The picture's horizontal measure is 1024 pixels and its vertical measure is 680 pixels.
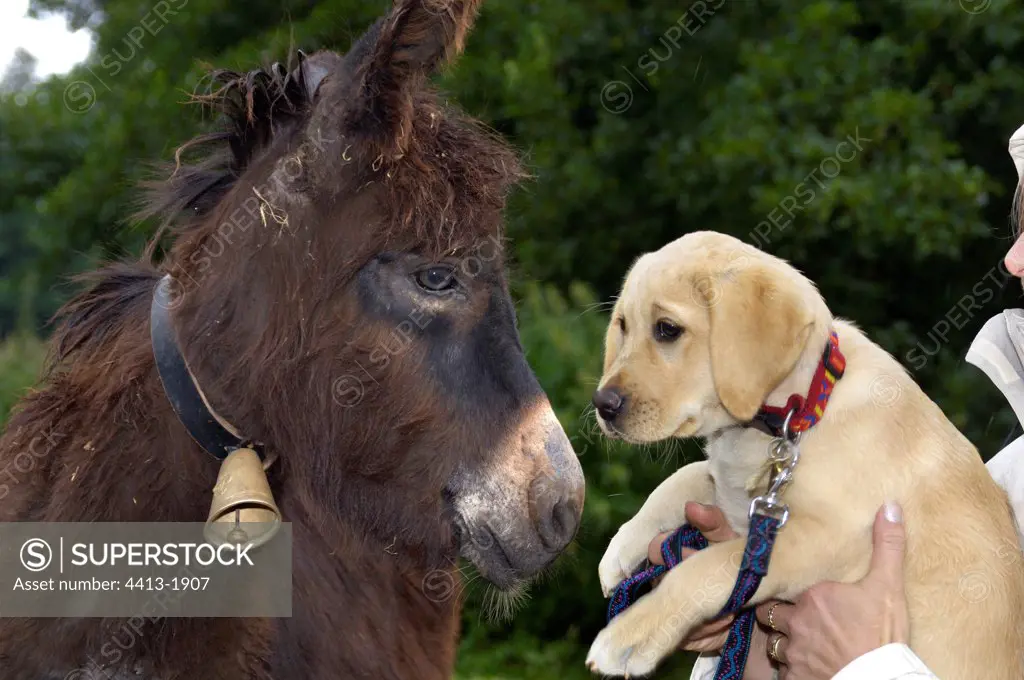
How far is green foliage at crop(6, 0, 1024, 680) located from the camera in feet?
24.4

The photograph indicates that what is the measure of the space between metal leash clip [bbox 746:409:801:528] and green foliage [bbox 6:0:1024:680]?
3.36 m

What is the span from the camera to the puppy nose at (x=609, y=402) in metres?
2.42

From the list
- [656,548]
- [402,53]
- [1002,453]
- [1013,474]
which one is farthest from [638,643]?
[402,53]

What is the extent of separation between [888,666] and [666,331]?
2.98 feet

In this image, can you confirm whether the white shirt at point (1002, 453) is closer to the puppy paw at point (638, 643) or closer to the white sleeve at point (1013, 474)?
the white sleeve at point (1013, 474)

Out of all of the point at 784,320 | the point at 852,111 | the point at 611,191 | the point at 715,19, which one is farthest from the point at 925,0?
the point at 784,320

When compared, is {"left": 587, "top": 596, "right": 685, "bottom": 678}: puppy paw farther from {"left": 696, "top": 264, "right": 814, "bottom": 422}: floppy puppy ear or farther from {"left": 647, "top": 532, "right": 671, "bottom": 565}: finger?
{"left": 696, "top": 264, "right": 814, "bottom": 422}: floppy puppy ear

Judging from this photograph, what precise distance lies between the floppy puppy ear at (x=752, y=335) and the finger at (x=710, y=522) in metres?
0.36

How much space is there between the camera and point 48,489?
7.60ft

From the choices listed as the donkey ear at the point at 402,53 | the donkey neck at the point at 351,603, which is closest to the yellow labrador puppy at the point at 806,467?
the donkey neck at the point at 351,603

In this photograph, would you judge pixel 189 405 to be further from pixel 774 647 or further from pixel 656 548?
pixel 774 647

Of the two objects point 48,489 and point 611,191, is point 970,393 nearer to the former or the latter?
point 611,191

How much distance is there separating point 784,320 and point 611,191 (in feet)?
24.4

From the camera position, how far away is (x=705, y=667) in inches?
116
